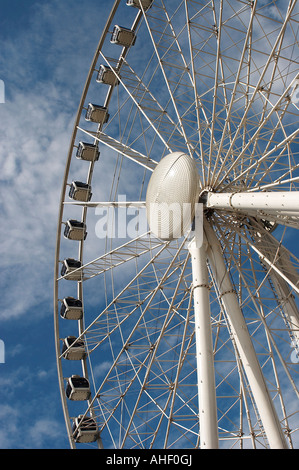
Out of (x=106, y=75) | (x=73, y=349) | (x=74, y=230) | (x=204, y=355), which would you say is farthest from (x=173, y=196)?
(x=106, y=75)

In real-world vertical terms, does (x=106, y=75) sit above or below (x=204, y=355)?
above

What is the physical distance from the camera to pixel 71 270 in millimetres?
22625

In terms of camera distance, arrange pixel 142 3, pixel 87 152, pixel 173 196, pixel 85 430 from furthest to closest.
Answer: pixel 87 152 < pixel 142 3 < pixel 85 430 < pixel 173 196

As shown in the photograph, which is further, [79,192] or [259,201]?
[79,192]

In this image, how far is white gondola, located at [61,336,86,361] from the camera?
71.6ft

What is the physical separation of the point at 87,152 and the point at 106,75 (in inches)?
135

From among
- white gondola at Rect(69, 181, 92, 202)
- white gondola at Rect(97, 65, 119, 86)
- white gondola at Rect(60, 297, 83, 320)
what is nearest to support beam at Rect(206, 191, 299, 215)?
white gondola at Rect(69, 181, 92, 202)

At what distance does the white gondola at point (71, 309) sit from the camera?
22.9m

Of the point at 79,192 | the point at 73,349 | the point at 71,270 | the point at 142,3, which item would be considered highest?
the point at 142,3

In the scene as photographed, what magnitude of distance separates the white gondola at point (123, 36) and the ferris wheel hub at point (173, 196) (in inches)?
375

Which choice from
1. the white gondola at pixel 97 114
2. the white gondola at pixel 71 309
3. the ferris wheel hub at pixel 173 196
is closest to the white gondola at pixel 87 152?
the white gondola at pixel 97 114

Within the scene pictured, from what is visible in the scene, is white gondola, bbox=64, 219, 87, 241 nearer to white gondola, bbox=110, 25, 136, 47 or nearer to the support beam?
white gondola, bbox=110, 25, 136, 47

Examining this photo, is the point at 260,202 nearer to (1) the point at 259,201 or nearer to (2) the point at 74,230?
(1) the point at 259,201
